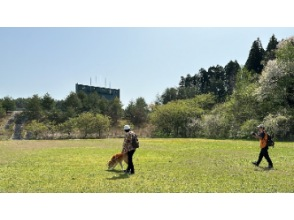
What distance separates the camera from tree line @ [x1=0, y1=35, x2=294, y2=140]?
4275cm

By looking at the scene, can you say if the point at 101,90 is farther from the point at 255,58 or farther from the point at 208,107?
the point at 255,58

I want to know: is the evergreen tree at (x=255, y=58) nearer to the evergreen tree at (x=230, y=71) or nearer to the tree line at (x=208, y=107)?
the tree line at (x=208, y=107)

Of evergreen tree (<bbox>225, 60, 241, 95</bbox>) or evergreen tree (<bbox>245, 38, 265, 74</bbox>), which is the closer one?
evergreen tree (<bbox>245, 38, 265, 74</bbox>)

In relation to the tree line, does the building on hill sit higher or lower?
higher

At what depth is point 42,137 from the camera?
5725 cm

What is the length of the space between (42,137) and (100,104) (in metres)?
19.5

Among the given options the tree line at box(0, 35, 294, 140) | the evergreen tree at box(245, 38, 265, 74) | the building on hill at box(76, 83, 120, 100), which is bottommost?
the tree line at box(0, 35, 294, 140)

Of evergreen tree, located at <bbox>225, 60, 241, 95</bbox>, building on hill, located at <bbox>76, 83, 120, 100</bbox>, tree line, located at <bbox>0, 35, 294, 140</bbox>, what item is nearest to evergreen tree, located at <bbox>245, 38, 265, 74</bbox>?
tree line, located at <bbox>0, 35, 294, 140</bbox>

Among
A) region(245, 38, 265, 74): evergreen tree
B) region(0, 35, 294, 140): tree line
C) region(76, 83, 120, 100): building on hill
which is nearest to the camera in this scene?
region(0, 35, 294, 140): tree line

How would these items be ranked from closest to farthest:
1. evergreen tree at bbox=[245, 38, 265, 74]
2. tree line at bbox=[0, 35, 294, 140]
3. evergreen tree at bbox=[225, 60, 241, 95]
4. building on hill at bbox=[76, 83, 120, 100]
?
tree line at bbox=[0, 35, 294, 140]
evergreen tree at bbox=[245, 38, 265, 74]
evergreen tree at bbox=[225, 60, 241, 95]
building on hill at bbox=[76, 83, 120, 100]

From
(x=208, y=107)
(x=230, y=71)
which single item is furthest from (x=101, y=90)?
(x=230, y=71)

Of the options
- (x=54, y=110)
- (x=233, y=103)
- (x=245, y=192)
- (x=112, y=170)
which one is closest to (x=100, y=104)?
(x=54, y=110)

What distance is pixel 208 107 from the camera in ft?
227

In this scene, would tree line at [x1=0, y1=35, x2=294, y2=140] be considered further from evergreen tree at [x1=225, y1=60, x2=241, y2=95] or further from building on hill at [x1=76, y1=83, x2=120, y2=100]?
building on hill at [x1=76, y1=83, x2=120, y2=100]
